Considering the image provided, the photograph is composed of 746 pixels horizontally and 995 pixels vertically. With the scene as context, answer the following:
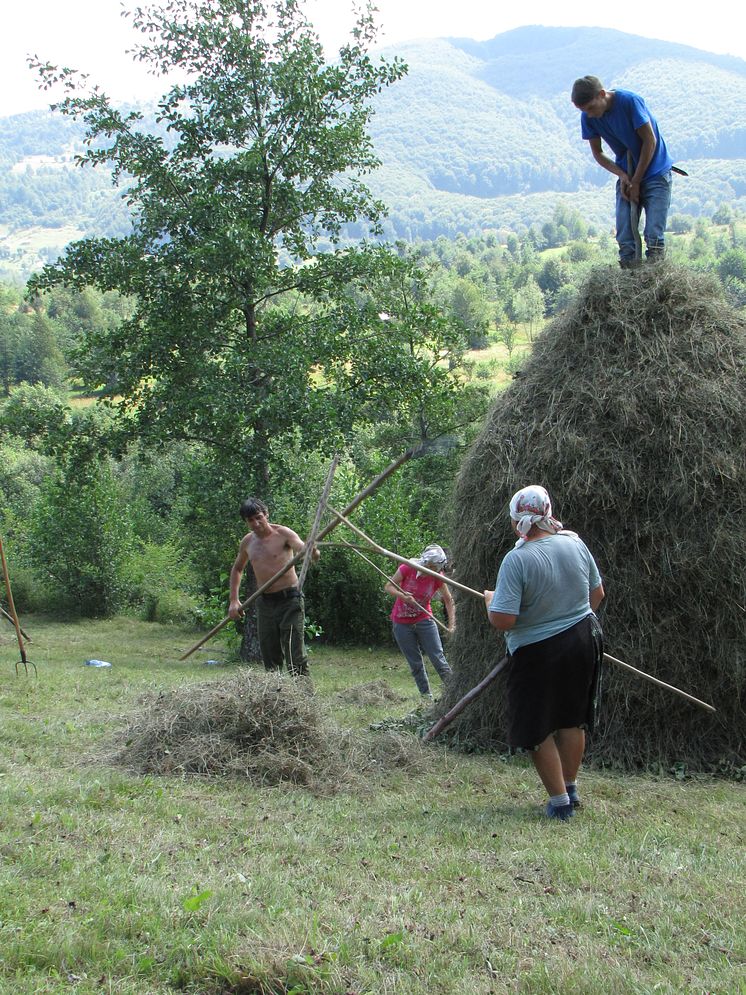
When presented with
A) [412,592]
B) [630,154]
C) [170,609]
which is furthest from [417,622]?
[170,609]

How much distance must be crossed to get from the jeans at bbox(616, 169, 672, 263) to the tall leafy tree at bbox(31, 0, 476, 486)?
25.1 ft

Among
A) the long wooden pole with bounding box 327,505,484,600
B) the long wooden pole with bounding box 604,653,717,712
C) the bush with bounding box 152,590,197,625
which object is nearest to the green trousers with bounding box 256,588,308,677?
the long wooden pole with bounding box 327,505,484,600

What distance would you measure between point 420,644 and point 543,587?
5.14 m

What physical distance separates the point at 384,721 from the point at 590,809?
9.92 ft

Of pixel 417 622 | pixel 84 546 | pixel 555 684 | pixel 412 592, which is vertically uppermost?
pixel 555 684

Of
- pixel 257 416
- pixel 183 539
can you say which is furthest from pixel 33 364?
pixel 257 416

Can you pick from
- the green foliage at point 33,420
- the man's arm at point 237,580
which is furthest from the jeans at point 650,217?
the green foliage at point 33,420

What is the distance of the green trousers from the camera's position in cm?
859

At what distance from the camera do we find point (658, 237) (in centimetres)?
792

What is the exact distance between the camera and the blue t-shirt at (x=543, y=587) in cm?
547

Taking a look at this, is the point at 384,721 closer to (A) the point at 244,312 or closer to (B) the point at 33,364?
(A) the point at 244,312

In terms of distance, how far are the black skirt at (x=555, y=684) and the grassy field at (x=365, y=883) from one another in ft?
1.88

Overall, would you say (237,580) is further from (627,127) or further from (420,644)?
(627,127)

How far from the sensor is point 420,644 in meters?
10.5
